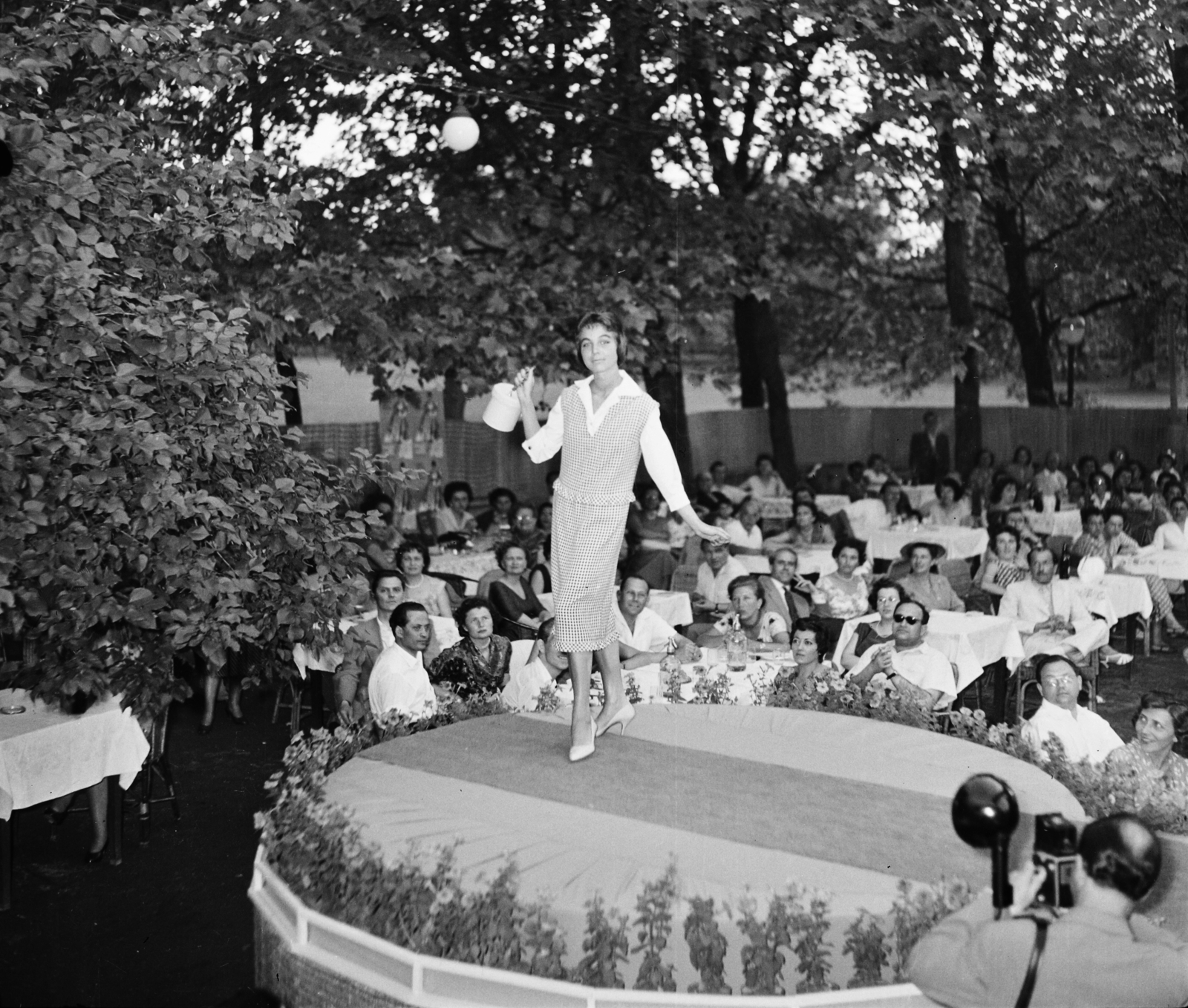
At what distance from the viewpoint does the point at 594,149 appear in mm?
11148

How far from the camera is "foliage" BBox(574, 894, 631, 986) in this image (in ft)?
12.5

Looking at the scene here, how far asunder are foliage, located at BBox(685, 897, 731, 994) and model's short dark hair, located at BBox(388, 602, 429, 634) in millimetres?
3380

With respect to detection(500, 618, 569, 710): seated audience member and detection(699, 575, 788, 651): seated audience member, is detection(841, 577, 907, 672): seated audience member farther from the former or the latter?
detection(500, 618, 569, 710): seated audience member

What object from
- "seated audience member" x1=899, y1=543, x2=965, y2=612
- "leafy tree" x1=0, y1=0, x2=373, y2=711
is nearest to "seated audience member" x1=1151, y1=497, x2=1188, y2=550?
"seated audience member" x1=899, y1=543, x2=965, y2=612

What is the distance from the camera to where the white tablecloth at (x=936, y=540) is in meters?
12.2

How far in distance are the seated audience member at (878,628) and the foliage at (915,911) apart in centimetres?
338

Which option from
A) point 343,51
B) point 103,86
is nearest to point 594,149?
point 343,51

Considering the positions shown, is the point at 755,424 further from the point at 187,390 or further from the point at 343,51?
the point at 187,390

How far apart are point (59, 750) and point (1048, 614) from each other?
5.90m

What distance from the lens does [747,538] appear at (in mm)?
11594

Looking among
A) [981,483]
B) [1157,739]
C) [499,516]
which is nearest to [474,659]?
[1157,739]

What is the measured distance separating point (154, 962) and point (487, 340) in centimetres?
431

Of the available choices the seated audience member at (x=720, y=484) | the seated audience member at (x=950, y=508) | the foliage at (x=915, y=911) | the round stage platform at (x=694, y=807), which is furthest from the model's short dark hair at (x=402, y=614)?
the seated audience member at (x=720, y=484)

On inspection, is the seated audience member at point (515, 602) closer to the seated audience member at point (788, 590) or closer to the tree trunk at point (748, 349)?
the seated audience member at point (788, 590)
